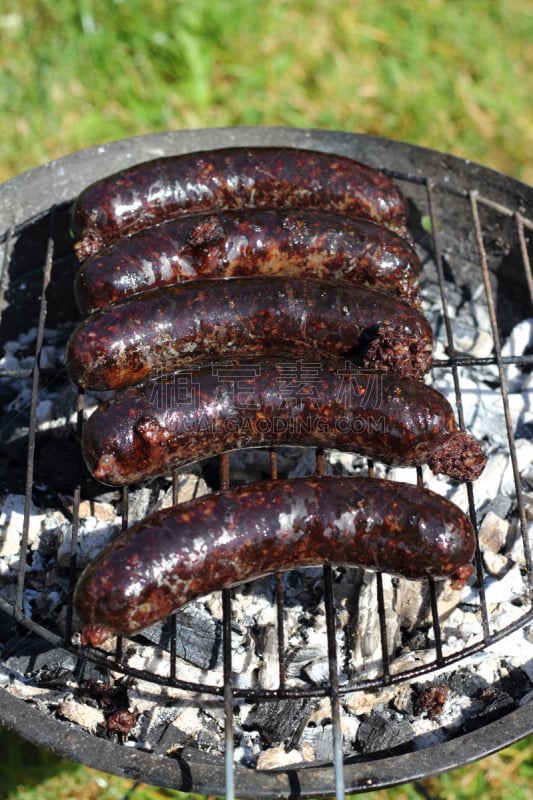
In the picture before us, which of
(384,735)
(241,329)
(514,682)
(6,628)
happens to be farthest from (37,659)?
(514,682)

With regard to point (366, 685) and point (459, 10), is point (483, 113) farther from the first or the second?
point (366, 685)

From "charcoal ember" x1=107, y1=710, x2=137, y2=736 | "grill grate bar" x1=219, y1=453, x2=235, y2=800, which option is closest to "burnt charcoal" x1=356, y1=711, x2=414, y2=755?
"grill grate bar" x1=219, y1=453, x2=235, y2=800

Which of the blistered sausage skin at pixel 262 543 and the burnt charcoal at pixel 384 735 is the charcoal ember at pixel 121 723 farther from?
the burnt charcoal at pixel 384 735

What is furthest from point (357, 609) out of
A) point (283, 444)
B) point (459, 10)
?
point (459, 10)

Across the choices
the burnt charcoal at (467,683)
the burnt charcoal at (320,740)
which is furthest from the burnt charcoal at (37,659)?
the burnt charcoal at (467,683)

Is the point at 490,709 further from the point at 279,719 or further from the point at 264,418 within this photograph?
the point at 264,418

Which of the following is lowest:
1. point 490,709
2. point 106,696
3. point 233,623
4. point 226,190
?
point 490,709

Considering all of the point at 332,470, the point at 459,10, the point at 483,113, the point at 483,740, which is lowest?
the point at 483,740
